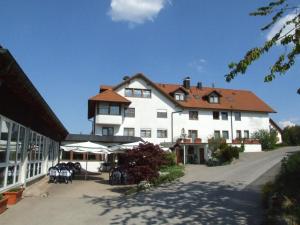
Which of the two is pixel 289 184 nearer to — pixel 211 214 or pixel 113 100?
pixel 211 214

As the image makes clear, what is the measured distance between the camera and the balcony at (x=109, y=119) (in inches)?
1510

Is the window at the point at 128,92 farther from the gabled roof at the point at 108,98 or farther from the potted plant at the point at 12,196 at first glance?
the potted plant at the point at 12,196

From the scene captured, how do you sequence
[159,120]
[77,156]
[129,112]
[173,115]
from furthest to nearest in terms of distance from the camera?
[173,115] < [159,120] < [129,112] < [77,156]

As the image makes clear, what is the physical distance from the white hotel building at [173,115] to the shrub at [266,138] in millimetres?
1165

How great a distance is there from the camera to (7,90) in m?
10.4

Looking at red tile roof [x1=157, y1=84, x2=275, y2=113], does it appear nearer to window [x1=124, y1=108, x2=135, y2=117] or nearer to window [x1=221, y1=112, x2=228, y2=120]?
window [x1=221, y1=112, x2=228, y2=120]

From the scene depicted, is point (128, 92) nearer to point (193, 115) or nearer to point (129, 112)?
point (129, 112)

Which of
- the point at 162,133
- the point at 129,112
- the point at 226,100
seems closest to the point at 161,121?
the point at 162,133

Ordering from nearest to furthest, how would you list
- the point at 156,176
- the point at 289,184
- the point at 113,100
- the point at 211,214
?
the point at 211,214, the point at 289,184, the point at 156,176, the point at 113,100

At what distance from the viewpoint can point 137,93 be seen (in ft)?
139

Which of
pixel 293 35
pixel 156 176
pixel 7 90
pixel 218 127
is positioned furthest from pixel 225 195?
pixel 218 127

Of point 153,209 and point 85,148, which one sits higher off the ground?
point 85,148

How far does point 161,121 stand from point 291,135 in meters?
20.9

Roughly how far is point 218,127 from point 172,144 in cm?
897
